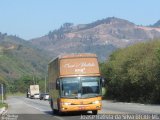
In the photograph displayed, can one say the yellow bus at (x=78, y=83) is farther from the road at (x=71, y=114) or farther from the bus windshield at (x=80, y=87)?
the road at (x=71, y=114)

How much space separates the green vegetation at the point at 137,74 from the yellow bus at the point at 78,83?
25.3 metres

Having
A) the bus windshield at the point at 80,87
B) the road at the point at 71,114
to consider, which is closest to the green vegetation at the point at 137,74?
the road at the point at 71,114

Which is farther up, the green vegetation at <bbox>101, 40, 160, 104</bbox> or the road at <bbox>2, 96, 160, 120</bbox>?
the green vegetation at <bbox>101, 40, 160, 104</bbox>

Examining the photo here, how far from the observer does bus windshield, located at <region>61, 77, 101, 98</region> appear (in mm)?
31766

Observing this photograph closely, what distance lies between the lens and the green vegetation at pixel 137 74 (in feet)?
196

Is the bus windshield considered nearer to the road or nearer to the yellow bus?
the yellow bus

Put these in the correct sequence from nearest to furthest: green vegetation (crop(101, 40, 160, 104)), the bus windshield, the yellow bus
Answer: the yellow bus, the bus windshield, green vegetation (crop(101, 40, 160, 104))

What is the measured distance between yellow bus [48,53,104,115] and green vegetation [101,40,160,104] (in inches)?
997

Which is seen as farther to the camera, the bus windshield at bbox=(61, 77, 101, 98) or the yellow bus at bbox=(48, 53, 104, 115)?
the bus windshield at bbox=(61, 77, 101, 98)

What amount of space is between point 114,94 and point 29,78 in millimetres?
115650

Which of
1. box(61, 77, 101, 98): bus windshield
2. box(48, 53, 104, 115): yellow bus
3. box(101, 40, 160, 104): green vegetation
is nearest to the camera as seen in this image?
box(48, 53, 104, 115): yellow bus

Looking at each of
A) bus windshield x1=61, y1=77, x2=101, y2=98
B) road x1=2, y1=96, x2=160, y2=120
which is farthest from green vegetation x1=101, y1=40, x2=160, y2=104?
bus windshield x1=61, y1=77, x2=101, y2=98

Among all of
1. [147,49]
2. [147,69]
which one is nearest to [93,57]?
[147,69]

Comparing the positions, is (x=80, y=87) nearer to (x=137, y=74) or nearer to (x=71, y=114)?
(x=71, y=114)
